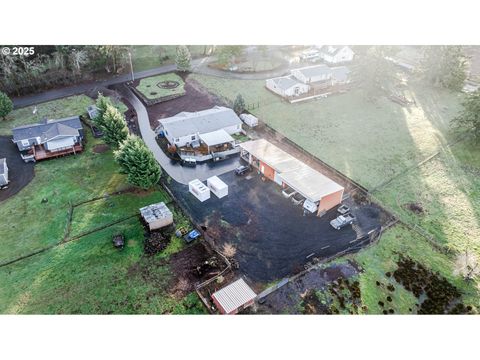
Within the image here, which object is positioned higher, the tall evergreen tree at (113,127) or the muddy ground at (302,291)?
the tall evergreen tree at (113,127)

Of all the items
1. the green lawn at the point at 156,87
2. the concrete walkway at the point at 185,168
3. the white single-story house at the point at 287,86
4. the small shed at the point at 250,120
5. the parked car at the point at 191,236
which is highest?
the white single-story house at the point at 287,86

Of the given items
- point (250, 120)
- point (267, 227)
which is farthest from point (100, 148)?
point (267, 227)

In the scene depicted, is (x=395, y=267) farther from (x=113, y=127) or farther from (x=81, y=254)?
(x=113, y=127)

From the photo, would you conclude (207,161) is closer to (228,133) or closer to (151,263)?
(228,133)

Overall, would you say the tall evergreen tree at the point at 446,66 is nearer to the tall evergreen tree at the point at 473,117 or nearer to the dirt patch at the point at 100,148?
the tall evergreen tree at the point at 473,117

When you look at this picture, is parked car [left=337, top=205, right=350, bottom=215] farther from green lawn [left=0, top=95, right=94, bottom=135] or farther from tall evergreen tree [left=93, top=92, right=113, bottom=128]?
green lawn [left=0, top=95, right=94, bottom=135]

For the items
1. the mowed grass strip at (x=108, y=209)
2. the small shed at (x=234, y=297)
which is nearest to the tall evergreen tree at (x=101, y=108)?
the mowed grass strip at (x=108, y=209)

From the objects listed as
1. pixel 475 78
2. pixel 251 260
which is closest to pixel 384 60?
pixel 475 78
